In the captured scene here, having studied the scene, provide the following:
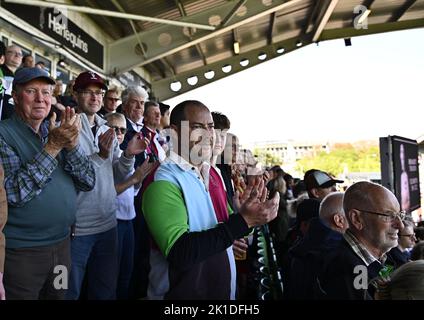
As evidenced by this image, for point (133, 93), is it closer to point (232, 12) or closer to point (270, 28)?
point (232, 12)

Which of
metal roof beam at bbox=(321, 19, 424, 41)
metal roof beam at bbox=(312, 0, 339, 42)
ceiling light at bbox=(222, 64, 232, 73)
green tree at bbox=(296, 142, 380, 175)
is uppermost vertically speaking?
metal roof beam at bbox=(321, 19, 424, 41)

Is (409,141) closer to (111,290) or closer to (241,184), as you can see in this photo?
(241,184)

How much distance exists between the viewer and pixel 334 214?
227 centimetres

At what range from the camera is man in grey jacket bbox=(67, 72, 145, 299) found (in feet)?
7.59

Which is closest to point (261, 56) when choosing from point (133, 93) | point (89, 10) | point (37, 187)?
point (89, 10)

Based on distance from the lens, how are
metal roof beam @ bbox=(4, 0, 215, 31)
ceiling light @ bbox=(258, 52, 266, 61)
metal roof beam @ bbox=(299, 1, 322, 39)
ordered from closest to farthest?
metal roof beam @ bbox=(4, 0, 215, 31)
metal roof beam @ bbox=(299, 1, 322, 39)
ceiling light @ bbox=(258, 52, 266, 61)

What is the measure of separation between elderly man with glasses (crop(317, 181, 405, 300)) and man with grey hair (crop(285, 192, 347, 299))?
194 mm

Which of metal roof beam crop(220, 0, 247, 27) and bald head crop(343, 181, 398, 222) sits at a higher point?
metal roof beam crop(220, 0, 247, 27)

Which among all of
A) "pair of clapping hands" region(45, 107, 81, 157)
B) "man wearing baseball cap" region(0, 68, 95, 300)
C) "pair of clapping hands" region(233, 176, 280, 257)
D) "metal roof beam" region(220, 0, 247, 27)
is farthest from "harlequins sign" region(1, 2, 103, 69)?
"pair of clapping hands" region(233, 176, 280, 257)

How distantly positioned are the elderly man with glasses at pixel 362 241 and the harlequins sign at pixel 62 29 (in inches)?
196

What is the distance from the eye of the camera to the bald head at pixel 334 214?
7.38ft

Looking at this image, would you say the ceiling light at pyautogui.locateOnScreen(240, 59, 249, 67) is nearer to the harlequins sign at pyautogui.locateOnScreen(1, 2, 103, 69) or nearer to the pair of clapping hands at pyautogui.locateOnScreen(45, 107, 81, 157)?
the harlequins sign at pyautogui.locateOnScreen(1, 2, 103, 69)

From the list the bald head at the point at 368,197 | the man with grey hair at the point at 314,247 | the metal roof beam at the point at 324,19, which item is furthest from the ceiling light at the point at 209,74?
the bald head at the point at 368,197

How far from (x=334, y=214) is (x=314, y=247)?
0.23 m
